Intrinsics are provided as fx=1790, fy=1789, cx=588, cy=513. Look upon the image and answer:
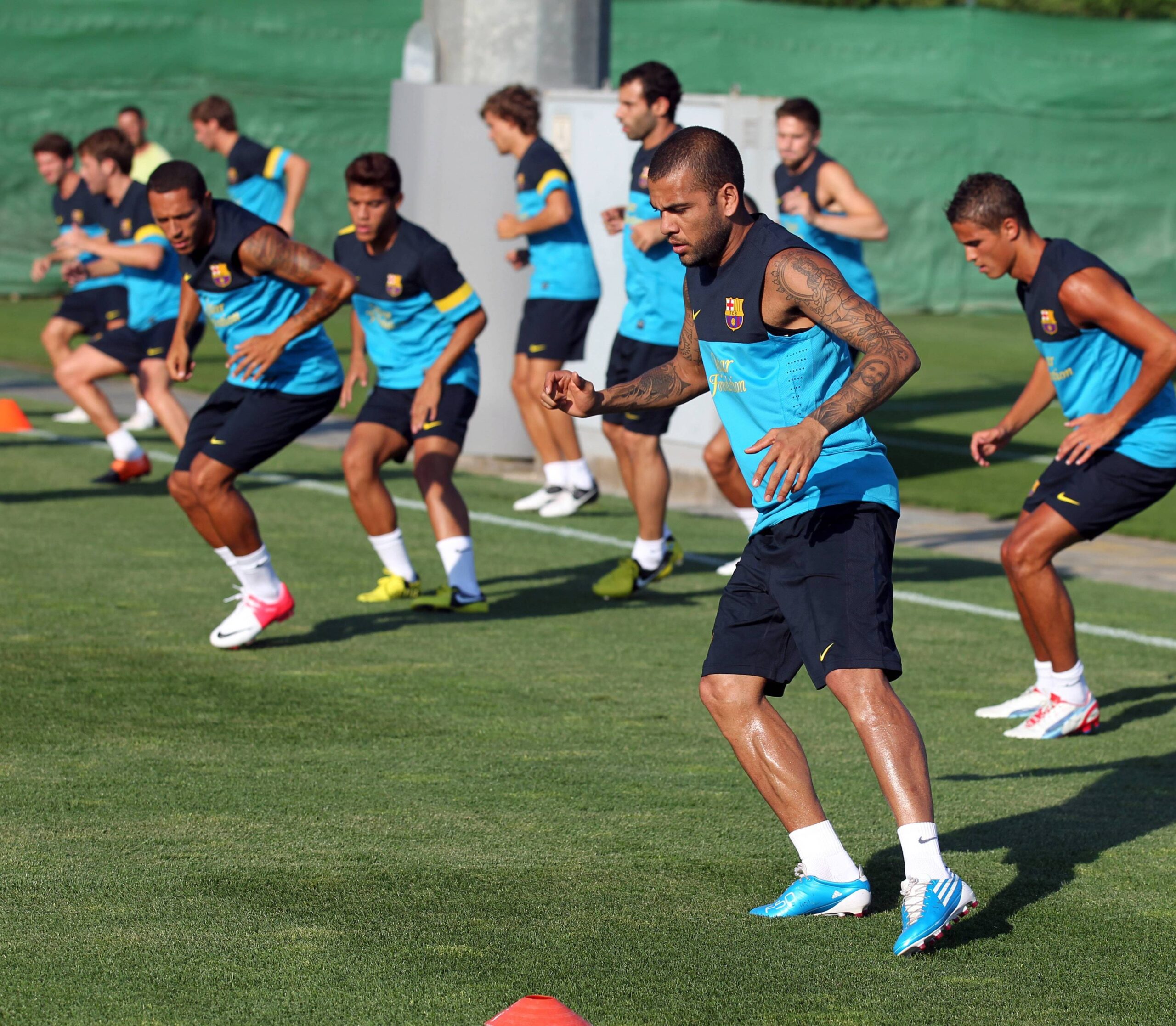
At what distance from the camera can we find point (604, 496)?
12.6m

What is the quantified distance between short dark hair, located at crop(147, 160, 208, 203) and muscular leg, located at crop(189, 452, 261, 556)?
1.12 m

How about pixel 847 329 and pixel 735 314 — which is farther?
pixel 735 314

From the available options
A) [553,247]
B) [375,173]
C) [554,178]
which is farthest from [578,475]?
[375,173]

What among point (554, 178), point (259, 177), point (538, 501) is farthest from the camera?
point (259, 177)

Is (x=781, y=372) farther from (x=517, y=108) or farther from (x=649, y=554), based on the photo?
(x=517, y=108)

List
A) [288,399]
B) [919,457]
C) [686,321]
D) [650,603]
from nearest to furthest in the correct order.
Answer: [686,321]
[288,399]
[650,603]
[919,457]

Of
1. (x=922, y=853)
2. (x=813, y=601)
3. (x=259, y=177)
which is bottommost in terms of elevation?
(x=259, y=177)

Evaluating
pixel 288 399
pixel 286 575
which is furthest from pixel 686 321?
pixel 286 575

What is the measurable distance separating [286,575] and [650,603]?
189cm

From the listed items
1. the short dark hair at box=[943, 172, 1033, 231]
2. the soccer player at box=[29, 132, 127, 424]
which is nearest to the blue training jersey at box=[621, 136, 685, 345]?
the short dark hair at box=[943, 172, 1033, 231]

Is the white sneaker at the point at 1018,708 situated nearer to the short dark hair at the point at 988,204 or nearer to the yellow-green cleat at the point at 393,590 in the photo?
the short dark hair at the point at 988,204

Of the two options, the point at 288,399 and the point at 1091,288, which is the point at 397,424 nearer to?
the point at 288,399

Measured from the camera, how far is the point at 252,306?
25.2 feet

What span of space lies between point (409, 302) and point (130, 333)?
4260 mm
